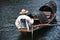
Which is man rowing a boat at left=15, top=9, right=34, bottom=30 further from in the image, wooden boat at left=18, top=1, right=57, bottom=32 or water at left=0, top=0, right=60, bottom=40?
water at left=0, top=0, right=60, bottom=40

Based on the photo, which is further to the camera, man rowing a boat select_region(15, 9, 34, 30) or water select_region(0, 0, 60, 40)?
water select_region(0, 0, 60, 40)

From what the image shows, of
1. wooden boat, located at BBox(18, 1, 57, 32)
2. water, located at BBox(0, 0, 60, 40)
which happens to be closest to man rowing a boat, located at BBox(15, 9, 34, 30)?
wooden boat, located at BBox(18, 1, 57, 32)

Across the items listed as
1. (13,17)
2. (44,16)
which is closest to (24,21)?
(44,16)

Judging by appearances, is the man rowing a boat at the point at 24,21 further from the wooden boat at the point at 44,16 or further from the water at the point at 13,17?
the water at the point at 13,17

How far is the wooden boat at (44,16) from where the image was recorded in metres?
2.39

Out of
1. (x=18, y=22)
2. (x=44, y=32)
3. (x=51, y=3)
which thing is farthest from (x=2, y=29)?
(x=51, y=3)

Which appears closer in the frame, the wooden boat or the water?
the wooden boat

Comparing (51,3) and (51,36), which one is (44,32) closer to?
(51,36)

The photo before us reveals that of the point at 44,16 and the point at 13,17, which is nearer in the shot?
the point at 44,16

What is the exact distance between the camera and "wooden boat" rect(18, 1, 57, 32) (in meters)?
2.39

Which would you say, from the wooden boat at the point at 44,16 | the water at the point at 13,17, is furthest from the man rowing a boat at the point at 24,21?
the water at the point at 13,17

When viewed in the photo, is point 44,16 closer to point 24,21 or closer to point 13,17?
point 24,21

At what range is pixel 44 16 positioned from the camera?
2408 millimetres

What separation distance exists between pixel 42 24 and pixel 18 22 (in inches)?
12.6
